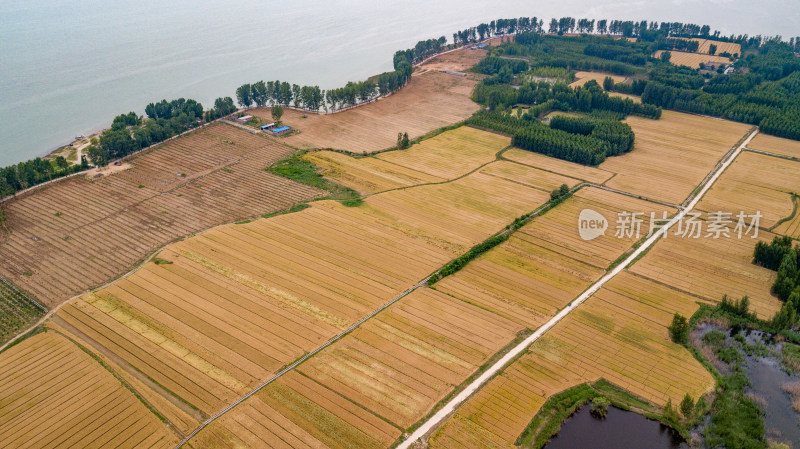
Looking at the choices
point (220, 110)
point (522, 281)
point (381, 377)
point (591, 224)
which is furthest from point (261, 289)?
point (220, 110)

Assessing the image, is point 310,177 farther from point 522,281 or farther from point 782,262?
point 782,262

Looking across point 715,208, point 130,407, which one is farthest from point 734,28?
point 130,407

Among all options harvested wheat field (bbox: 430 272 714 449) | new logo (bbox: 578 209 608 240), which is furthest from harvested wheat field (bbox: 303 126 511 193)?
harvested wheat field (bbox: 430 272 714 449)

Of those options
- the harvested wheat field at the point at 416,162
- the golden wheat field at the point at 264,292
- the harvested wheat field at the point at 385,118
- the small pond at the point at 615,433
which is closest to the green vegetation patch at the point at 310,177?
the harvested wheat field at the point at 416,162

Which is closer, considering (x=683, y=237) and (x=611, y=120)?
(x=683, y=237)

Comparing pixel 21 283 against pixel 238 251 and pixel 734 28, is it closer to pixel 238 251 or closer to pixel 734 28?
pixel 238 251
